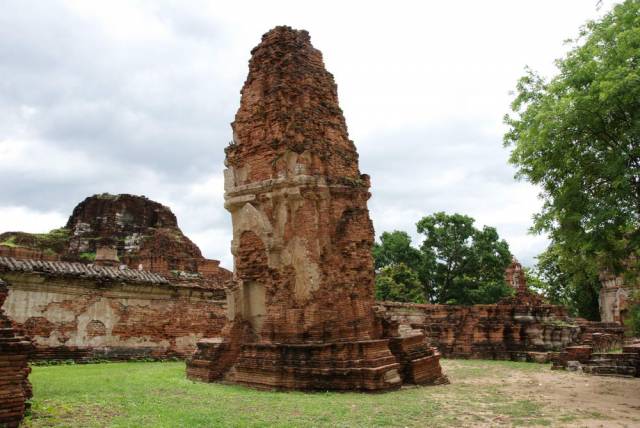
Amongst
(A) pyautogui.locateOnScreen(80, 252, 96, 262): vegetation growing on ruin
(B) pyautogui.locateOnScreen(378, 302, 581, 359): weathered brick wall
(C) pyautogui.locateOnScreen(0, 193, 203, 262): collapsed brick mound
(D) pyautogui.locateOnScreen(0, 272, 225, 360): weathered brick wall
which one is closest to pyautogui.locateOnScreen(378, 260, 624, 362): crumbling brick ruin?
(B) pyautogui.locateOnScreen(378, 302, 581, 359): weathered brick wall

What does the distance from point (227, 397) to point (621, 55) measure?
8.20 m

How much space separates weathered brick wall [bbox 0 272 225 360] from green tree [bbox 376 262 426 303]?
17330 millimetres

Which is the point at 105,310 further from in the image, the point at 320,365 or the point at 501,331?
the point at 501,331

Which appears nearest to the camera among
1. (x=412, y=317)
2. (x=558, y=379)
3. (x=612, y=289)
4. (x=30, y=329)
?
(x=558, y=379)

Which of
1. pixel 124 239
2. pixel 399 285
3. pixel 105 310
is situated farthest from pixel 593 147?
pixel 124 239

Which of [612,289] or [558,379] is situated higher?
[612,289]

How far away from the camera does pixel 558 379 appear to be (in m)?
11.7

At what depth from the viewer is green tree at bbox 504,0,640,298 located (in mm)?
8109

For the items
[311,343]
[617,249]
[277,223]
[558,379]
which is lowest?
[558,379]

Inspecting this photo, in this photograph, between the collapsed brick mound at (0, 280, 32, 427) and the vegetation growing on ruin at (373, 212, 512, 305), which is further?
the vegetation growing on ruin at (373, 212, 512, 305)

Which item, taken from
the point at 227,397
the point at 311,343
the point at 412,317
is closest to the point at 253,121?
the point at 311,343

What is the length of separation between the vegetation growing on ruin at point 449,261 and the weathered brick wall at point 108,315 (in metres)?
19.7

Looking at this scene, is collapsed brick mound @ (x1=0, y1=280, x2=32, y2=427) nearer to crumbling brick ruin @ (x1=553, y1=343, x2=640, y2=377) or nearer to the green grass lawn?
the green grass lawn

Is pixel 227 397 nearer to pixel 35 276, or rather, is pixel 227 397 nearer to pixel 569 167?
pixel 569 167
